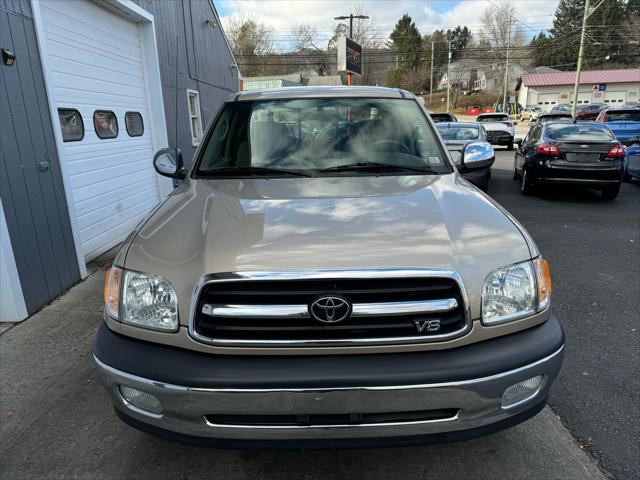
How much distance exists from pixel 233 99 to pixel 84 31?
Answer: 11.4 ft

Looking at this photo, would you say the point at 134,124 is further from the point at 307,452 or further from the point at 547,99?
the point at 547,99

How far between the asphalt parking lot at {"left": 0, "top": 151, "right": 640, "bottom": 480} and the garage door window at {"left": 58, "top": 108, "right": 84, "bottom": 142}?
83.2 inches

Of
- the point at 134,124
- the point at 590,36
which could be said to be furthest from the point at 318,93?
the point at 590,36

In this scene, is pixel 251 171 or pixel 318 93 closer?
pixel 251 171

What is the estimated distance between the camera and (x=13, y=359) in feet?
11.2

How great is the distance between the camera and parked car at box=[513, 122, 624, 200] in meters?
8.68

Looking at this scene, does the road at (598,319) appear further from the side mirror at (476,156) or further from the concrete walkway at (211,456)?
the side mirror at (476,156)

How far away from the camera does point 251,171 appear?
2.96 metres

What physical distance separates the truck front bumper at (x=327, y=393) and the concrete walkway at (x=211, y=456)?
21.5 inches

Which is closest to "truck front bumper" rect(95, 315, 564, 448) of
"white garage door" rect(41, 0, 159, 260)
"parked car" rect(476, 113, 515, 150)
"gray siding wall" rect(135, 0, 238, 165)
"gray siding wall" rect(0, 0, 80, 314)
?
"gray siding wall" rect(0, 0, 80, 314)

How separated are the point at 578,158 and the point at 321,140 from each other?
7453 millimetres

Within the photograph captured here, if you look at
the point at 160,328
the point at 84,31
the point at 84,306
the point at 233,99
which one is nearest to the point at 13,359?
the point at 84,306

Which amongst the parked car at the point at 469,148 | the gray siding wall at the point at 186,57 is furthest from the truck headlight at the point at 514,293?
the gray siding wall at the point at 186,57

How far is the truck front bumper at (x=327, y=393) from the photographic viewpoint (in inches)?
68.7
